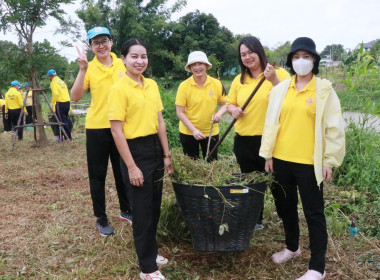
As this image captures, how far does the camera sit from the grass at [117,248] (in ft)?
8.83

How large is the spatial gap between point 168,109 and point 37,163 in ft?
8.80

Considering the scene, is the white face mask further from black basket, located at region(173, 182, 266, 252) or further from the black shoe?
the black shoe

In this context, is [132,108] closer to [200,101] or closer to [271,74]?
[271,74]

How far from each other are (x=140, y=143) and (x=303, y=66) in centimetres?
121

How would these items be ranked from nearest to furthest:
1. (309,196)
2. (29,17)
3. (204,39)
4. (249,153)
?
1. (309,196)
2. (249,153)
3. (29,17)
4. (204,39)

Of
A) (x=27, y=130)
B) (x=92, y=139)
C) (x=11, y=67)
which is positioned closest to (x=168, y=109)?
(x=11, y=67)

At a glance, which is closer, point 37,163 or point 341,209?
point 341,209

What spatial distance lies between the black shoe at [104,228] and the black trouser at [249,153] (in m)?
1.39

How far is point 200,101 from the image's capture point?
11.7 ft

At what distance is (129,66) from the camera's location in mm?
2393

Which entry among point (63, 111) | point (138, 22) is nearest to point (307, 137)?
point (63, 111)

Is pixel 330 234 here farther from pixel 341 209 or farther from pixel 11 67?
pixel 11 67

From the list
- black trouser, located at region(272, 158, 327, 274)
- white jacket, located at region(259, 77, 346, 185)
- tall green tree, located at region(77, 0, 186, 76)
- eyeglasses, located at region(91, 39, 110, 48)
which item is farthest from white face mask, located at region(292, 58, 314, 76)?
tall green tree, located at region(77, 0, 186, 76)

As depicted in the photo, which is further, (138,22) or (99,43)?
(138,22)
